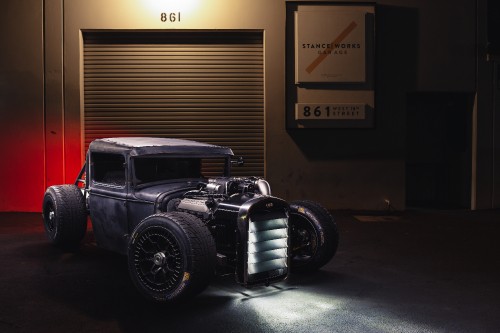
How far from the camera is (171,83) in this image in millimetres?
12430

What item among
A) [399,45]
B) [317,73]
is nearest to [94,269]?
[317,73]

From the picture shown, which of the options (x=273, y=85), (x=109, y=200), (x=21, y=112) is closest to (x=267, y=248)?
(x=109, y=200)

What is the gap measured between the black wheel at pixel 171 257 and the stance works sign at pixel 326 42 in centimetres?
758

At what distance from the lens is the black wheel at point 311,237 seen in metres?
6.41

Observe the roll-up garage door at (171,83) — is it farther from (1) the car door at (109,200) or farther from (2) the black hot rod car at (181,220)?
(1) the car door at (109,200)

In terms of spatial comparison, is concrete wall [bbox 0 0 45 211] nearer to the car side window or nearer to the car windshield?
the car side window

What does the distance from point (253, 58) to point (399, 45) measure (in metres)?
3.24

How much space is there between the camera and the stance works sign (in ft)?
40.2

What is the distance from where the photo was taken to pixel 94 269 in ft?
22.0

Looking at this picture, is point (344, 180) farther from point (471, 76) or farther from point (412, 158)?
point (471, 76)

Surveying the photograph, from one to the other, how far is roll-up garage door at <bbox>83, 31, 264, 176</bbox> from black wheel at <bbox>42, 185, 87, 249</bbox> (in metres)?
4.84

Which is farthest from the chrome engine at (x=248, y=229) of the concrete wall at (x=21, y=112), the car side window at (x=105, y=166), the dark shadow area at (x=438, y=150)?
the dark shadow area at (x=438, y=150)

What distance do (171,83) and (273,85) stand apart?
223 centimetres

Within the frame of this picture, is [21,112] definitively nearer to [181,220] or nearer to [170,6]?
[170,6]
